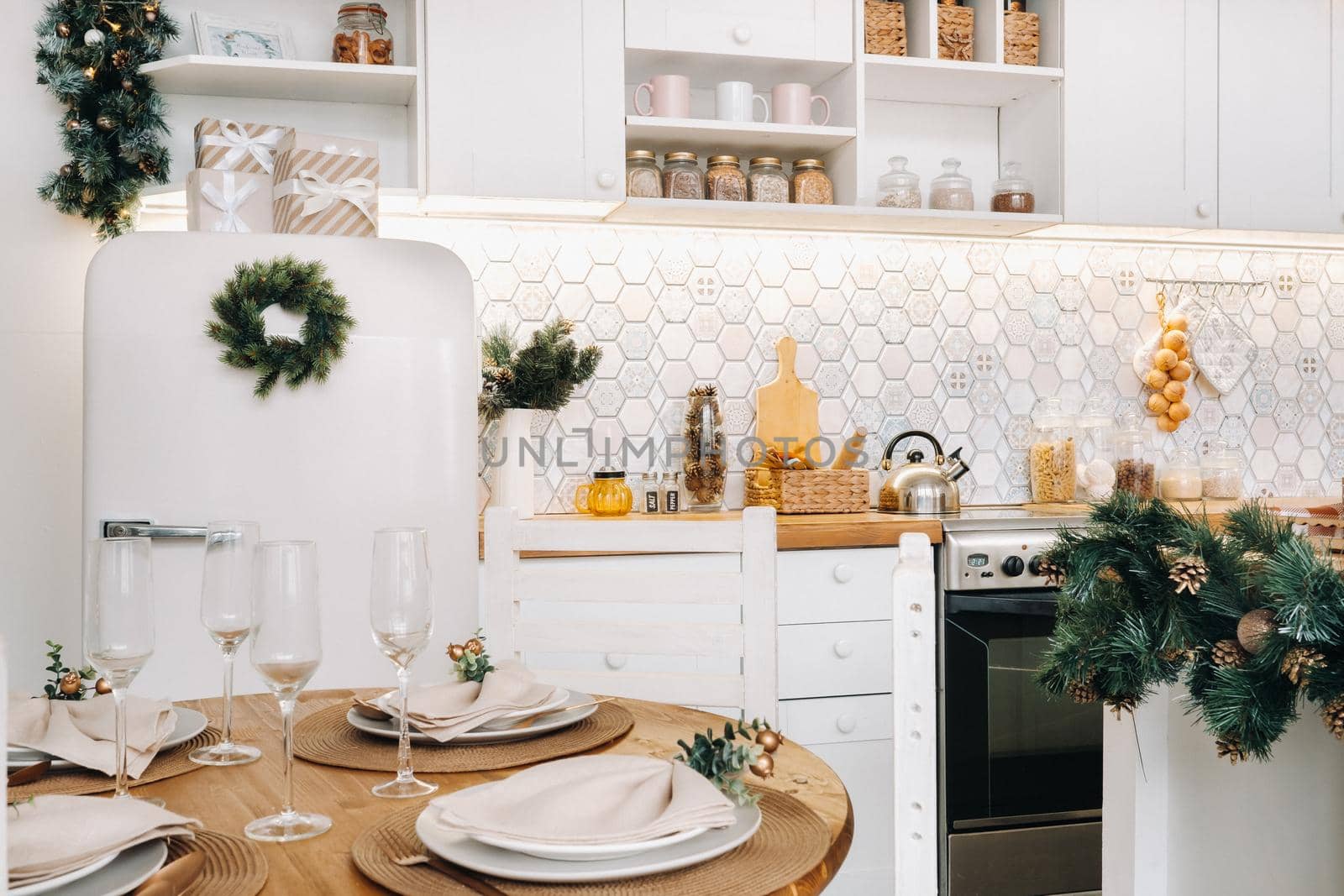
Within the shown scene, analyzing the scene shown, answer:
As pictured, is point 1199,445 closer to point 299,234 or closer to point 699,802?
point 299,234

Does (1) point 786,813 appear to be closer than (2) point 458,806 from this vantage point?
No

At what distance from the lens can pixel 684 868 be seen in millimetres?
826

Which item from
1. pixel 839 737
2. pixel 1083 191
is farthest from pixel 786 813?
pixel 1083 191

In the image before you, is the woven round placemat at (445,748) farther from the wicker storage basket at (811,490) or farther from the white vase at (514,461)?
the wicker storage basket at (811,490)

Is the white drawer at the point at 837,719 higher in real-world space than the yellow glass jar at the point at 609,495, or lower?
lower

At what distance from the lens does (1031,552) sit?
8.68ft

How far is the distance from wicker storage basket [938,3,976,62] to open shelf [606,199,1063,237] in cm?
44

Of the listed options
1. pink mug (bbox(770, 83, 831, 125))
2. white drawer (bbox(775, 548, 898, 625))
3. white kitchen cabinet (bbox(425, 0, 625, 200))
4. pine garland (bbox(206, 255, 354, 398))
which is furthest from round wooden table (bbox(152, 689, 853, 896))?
pink mug (bbox(770, 83, 831, 125))

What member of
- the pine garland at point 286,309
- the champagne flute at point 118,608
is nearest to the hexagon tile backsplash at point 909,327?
the pine garland at point 286,309

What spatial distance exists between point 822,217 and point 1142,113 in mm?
933

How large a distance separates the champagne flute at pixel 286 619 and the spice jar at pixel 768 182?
7.36ft

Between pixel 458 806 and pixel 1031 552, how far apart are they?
2.06 m

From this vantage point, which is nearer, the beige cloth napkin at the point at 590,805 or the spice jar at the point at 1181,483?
the beige cloth napkin at the point at 590,805

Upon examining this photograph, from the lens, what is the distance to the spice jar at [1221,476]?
131 inches
